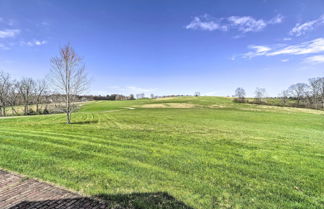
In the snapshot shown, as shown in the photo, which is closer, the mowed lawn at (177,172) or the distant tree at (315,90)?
the mowed lawn at (177,172)

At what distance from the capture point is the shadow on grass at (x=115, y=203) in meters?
2.98

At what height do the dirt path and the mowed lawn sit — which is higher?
the dirt path

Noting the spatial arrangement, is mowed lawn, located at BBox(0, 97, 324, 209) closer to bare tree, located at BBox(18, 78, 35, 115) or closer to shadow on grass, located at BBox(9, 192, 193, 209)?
shadow on grass, located at BBox(9, 192, 193, 209)

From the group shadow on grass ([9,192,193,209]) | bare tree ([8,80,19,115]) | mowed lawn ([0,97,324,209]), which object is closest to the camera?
shadow on grass ([9,192,193,209])

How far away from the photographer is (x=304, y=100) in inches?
2356

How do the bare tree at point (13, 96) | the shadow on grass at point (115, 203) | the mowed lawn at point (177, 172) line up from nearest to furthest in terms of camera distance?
the shadow on grass at point (115, 203)
the mowed lawn at point (177, 172)
the bare tree at point (13, 96)

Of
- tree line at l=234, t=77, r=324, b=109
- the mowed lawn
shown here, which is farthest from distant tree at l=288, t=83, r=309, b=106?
the mowed lawn

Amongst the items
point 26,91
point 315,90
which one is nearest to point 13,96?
point 26,91

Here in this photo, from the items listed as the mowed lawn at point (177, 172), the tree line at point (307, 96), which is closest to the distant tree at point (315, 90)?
the tree line at point (307, 96)

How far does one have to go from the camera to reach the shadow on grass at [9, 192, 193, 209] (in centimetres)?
298

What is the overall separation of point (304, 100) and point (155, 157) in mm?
79317

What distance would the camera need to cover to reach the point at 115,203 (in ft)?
10.1

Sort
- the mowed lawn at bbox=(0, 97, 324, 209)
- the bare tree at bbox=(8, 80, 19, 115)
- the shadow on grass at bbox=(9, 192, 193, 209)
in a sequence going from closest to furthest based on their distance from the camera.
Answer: the shadow on grass at bbox=(9, 192, 193, 209), the mowed lawn at bbox=(0, 97, 324, 209), the bare tree at bbox=(8, 80, 19, 115)

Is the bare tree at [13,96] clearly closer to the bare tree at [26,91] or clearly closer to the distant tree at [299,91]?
the bare tree at [26,91]
